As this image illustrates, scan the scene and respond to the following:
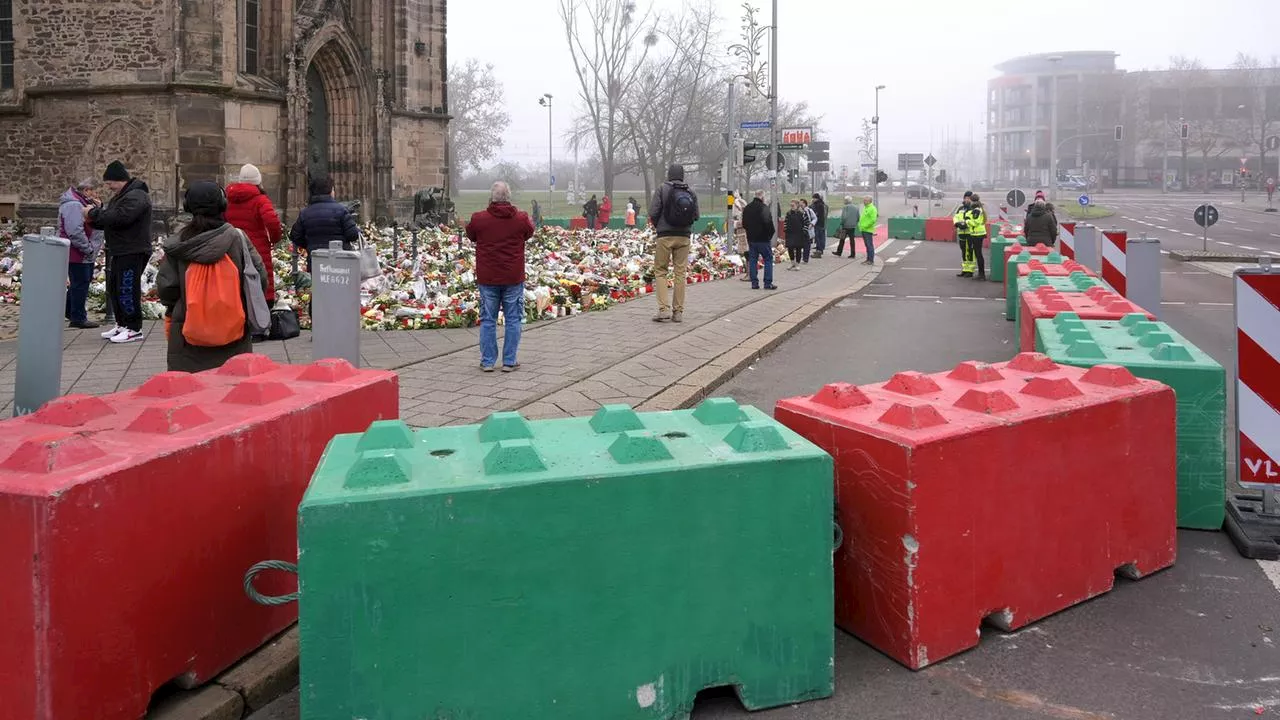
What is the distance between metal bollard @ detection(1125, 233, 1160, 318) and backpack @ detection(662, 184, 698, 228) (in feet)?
14.9

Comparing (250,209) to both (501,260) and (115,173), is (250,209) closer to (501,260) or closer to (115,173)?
(115,173)

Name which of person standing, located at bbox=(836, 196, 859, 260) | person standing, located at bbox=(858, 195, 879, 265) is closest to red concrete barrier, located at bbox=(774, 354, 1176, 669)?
person standing, located at bbox=(858, 195, 879, 265)

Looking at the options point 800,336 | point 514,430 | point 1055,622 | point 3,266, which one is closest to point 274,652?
point 514,430

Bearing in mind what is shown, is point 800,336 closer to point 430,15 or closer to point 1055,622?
point 1055,622

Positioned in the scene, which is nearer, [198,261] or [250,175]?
[198,261]

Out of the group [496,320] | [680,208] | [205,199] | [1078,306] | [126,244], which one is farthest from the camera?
[680,208]

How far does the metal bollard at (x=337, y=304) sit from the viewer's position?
645cm

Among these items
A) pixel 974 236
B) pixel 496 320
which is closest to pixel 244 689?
pixel 496 320

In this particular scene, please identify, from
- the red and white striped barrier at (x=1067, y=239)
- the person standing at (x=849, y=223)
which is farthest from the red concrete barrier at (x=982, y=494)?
the person standing at (x=849, y=223)

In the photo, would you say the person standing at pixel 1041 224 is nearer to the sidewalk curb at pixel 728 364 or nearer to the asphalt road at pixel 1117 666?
the sidewalk curb at pixel 728 364

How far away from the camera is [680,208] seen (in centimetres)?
1233

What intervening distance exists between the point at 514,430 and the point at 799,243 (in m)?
20.2

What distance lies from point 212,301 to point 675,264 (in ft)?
24.4

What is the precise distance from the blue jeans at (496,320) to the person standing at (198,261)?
310 centimetres
